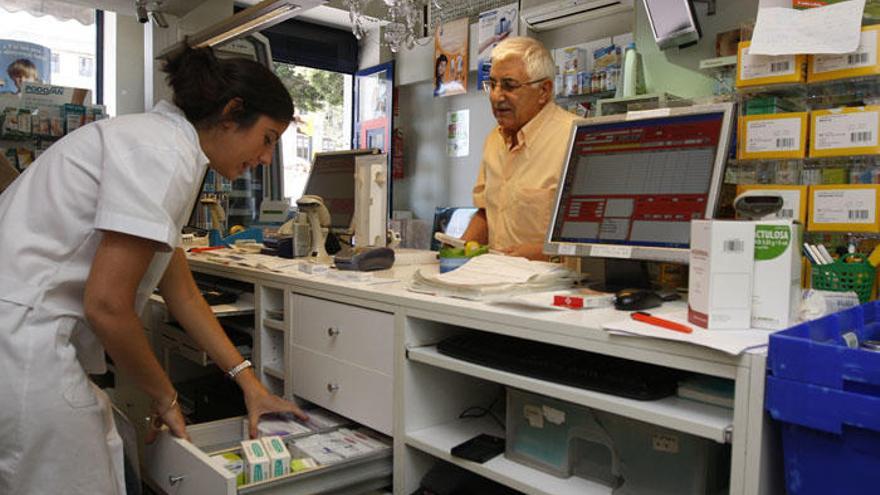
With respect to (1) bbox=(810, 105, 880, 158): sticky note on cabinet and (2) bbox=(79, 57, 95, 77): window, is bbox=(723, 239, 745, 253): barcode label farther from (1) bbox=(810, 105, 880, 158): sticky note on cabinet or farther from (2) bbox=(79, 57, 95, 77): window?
(2) bbox=(79, 57, 95, 77): window

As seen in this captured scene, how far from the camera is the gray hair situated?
7.55ft

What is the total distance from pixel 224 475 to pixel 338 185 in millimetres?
1557

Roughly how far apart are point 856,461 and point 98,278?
1.19 meters

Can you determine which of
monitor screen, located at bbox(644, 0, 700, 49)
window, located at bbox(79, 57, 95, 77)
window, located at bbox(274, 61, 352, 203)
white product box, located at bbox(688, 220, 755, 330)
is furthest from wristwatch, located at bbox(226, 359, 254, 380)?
window, located at bbox(79, 57, 95, 77)

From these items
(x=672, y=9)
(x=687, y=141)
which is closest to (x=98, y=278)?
(x=687, y=141)

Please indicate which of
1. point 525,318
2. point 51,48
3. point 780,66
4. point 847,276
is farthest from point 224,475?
point 51,48

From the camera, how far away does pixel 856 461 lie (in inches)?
35.2

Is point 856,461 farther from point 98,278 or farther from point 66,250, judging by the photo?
point 66,250

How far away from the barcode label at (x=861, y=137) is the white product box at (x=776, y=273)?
0.58 m

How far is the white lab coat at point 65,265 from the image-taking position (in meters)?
1.17

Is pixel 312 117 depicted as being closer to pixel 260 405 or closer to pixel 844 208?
pixel 260 405

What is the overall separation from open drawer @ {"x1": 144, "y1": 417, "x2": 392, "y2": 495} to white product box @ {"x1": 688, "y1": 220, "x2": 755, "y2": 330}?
83 centimetres

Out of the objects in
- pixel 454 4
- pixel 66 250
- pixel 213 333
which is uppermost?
pixel 454 4

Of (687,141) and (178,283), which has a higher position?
(687,141)
